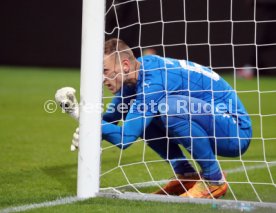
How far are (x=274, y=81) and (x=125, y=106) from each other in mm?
10516

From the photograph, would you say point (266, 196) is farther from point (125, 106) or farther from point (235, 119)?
point (125, 106)

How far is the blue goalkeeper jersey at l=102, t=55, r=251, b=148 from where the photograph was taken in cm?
372

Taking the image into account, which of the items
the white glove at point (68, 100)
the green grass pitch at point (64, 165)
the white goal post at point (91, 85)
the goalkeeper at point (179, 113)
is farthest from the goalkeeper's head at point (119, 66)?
the green grass pitch at point (64, 165)

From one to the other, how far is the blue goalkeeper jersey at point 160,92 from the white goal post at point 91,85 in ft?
0.39

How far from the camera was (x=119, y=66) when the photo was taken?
3881 mm

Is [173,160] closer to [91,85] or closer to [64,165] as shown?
[91,85]

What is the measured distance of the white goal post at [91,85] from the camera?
12.0ft

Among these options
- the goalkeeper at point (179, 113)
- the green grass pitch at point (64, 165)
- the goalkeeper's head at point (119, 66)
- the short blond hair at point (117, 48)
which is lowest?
the green grass pitch at point (64, 165)

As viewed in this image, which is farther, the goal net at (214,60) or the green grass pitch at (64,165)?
the goal net at (214,60)

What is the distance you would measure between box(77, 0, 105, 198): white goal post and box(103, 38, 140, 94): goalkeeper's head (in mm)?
159

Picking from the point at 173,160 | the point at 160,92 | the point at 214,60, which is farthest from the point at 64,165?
the point at 214,60

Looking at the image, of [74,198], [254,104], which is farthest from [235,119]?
[254,104]

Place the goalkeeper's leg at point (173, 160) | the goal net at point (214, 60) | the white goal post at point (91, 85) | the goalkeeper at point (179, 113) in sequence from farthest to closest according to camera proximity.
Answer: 1. the goal net at point (214, 60)
2. the goalkeeper's leg at point (173, 160)
3. the goalkeeper at point (179, 113)
4. the white goal post at point (91, 85)

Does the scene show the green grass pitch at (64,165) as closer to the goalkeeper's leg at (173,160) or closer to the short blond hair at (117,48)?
the goalkeeper's leg at (173,160)
